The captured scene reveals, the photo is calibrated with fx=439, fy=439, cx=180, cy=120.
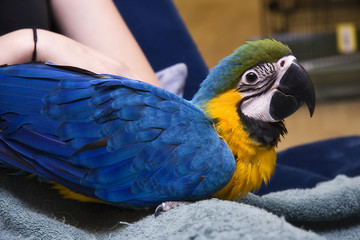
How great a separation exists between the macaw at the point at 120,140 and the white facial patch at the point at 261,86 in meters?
0.01

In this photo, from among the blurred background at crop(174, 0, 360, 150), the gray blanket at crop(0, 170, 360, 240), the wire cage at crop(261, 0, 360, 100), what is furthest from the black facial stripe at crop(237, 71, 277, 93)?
the wire cage at crop(261, 0, 360, 100)

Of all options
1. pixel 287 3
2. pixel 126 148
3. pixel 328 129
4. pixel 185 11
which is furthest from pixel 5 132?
pixel 287 3

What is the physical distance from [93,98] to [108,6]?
0.37 meters

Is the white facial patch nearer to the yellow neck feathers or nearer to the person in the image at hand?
the yellow neck feathers

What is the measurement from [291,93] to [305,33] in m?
2.77

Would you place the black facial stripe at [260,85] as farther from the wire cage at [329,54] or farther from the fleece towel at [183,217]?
the wire cage at [329,54]

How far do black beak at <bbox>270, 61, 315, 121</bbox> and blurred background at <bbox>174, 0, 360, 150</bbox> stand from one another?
2135 mm

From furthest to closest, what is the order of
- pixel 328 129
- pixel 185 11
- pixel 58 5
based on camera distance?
pixel 185 11
pixel 328 129
pixel 58 5

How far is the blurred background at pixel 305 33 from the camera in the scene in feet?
10.1

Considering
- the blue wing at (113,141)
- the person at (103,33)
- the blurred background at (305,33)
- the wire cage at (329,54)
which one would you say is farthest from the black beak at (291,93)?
the wire cage at (329,54)

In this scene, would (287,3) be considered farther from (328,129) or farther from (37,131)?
(37,131)

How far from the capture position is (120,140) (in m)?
0.52

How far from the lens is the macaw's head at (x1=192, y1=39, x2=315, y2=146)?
0.60 meters

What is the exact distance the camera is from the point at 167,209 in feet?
1.68
